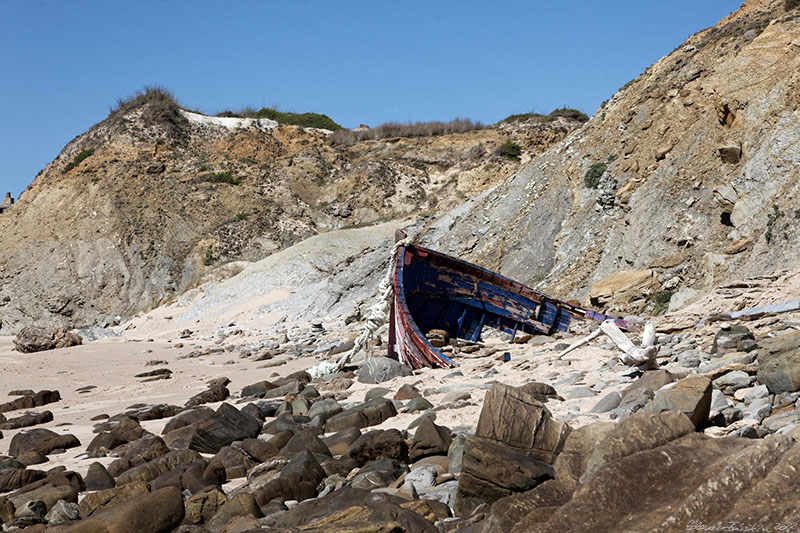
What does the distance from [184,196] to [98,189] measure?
4.55 meters

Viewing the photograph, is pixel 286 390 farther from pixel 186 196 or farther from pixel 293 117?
pixel 293 117

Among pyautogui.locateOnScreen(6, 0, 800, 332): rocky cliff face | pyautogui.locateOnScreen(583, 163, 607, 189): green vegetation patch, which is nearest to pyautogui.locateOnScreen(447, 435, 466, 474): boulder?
pyautogui.locateOnScreen(6, 0, 800, 332): rocky cliff face

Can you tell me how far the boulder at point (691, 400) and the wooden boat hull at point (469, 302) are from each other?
23.0 feet

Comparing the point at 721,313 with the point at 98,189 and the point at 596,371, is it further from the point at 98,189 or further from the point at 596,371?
the point at 98,189

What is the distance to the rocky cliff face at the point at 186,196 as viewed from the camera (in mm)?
33062

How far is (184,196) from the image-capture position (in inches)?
1500

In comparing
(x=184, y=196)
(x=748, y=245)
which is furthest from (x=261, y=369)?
(x=184, y=196)

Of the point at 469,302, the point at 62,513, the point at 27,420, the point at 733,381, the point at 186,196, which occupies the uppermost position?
the point at 186,196

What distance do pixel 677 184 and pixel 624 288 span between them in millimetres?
3213

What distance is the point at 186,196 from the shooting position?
3812cm

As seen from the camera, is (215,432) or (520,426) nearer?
(520,426)

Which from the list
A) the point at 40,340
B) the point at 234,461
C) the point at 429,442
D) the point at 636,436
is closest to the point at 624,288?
the point at 429,442

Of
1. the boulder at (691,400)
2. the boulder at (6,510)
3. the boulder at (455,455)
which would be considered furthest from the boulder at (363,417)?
the boulder at (691,400)

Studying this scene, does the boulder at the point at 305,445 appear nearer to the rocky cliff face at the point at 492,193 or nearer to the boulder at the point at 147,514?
the boulder at the point at 147,514
